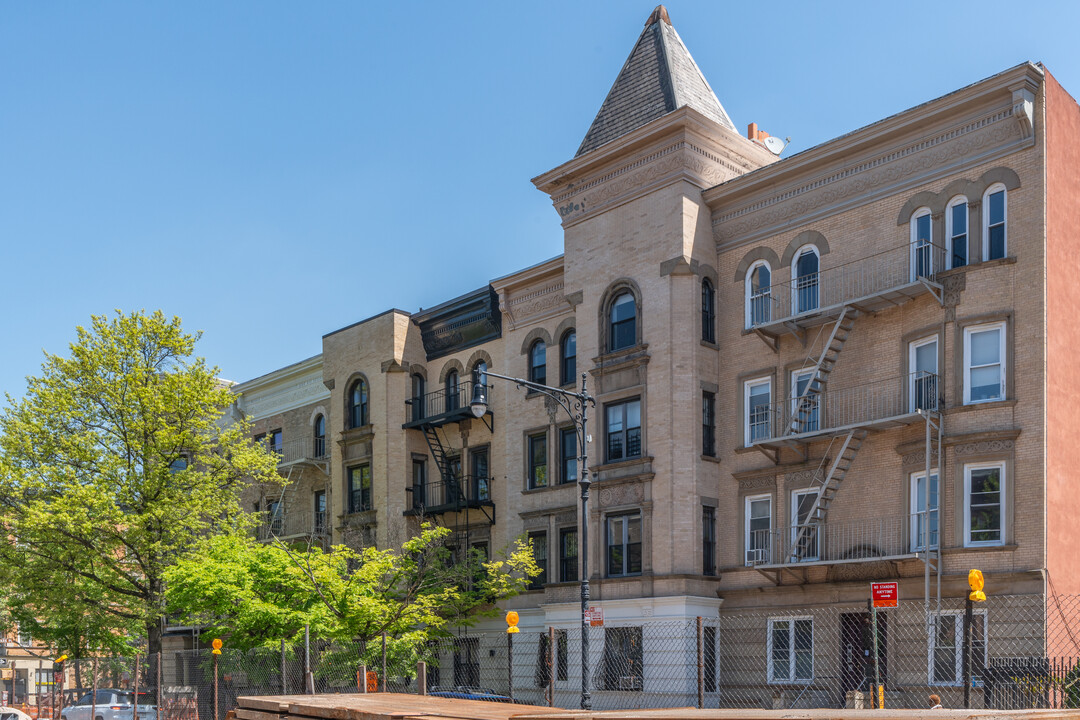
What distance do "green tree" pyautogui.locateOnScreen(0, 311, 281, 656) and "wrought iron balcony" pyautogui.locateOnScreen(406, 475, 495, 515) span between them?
6.23m

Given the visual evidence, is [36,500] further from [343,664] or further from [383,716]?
[383,716]

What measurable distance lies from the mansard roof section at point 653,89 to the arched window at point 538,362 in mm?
6742

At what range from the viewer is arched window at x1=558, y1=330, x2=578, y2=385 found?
36.9 meters

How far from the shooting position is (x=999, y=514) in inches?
1010

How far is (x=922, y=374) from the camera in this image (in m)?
27.3

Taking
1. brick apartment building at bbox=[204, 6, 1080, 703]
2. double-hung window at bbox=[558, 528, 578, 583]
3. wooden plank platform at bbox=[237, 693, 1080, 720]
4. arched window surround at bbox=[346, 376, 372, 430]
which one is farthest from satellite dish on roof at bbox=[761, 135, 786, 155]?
wooden plank platform at bbox=[237, 693, 1080, 720]

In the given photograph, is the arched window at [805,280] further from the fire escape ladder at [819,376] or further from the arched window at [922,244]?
the arched window at [922,244]

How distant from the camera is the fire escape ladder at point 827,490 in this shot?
2834 cm

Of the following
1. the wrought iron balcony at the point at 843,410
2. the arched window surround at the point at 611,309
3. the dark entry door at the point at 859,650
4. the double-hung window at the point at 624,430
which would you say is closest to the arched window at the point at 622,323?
the arched window surround at the point at 611,309

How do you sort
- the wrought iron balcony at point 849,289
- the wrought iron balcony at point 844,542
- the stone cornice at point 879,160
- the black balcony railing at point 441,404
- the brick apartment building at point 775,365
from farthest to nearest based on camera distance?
the black balcony railing at point 441,404, the wrought iron balcony at point 849,289, the wrought iron balcony at point 844,542, the stone cornice at point 879,160, the brick apartment building at point 775,365

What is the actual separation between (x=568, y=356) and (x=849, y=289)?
420 inches

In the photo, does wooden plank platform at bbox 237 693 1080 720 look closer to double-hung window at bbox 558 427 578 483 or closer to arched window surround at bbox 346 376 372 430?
double-hung window at bbox 558 427 578 483

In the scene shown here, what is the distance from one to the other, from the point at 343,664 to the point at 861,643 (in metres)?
13.2

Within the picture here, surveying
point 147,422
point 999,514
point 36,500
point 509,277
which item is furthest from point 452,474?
point 999,514
